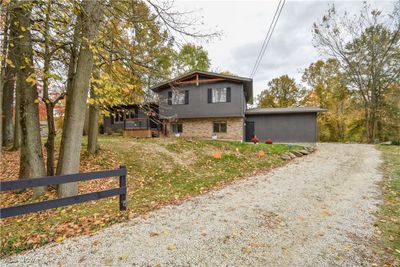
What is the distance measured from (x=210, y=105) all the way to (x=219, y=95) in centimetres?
112

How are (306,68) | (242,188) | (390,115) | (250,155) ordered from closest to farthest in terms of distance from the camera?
(242,188) → (250,155) → (390,115) → (306,68)

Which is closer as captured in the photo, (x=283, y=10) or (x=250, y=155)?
(x=283, y=10)

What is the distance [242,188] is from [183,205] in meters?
2.13

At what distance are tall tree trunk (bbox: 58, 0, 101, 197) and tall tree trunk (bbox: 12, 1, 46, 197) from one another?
976mm

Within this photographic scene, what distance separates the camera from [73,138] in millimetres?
4852

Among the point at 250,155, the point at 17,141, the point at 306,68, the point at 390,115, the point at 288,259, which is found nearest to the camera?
the point at 288,259

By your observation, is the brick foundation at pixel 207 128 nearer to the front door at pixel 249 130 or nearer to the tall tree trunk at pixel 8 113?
the front door at pixel 249 130

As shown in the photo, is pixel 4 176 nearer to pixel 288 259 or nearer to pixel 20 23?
pixel 20 23

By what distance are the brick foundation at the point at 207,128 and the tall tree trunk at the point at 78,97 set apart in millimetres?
12981

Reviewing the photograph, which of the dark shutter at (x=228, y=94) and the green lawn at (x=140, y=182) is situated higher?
the dark shutter at (x=228, y=94)

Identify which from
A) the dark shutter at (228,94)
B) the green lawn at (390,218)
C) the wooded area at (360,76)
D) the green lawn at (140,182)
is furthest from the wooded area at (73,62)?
the wooded area at (360,76)

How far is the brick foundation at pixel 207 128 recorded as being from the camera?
1661 cm

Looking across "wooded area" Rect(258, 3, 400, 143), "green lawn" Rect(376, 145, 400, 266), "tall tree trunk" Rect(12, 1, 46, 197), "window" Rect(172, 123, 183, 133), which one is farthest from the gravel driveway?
"wooded area" Rect(258, 3, 400, 143)

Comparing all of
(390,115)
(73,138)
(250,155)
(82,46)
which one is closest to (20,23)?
(82,46)
